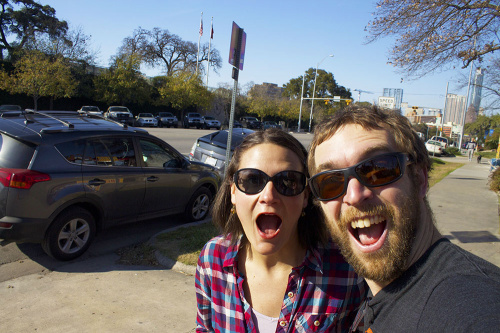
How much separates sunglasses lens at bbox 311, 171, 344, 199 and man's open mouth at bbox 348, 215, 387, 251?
0.47 ft

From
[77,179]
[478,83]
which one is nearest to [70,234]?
[77,179]

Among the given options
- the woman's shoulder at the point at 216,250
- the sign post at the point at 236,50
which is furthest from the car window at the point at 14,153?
the woman's shoulder at the point at 216,250

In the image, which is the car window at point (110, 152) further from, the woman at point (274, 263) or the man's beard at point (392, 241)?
the man's beard at point (392, 241)

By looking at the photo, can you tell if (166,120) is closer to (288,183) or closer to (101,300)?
(101,300)

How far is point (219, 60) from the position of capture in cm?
6550

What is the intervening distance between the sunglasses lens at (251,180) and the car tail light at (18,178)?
352 centimetres

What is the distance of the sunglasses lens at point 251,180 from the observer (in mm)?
1834

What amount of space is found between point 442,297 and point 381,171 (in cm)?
47

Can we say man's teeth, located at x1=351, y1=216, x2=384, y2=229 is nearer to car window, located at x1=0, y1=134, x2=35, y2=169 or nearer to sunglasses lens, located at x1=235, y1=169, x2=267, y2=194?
sunglasses lens, located at x1=235, y1=169, x2=267, y2=194

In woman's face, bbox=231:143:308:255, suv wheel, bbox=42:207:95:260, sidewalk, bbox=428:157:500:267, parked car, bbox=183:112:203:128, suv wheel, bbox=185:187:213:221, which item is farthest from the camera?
parked car, bbox=183:112:203:128

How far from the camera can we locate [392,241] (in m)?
1.29

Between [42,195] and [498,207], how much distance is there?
10624 mm

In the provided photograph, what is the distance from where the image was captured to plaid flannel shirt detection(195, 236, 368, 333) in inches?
66.6

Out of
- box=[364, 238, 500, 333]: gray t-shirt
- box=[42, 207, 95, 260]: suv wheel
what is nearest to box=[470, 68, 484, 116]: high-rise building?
box=[42, 207, 95, 260]: suv wheel
